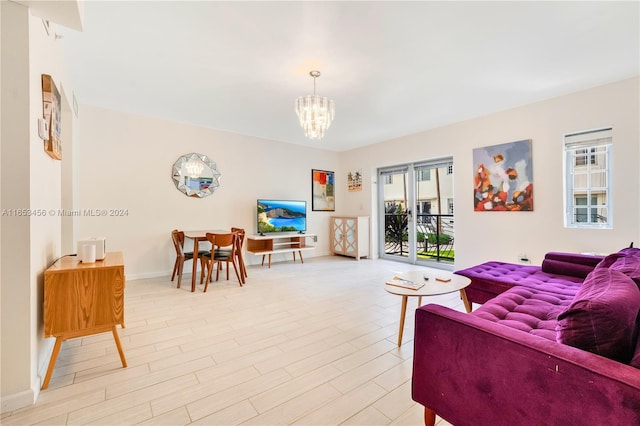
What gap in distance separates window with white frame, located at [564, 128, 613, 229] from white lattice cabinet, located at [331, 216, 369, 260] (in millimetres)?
3421

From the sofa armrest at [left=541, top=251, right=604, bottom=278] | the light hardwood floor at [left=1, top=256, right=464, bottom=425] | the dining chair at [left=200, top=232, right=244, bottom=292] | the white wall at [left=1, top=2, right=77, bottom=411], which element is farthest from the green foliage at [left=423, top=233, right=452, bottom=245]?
the white wall at [left=1, top=2, right=77, bottom=411]

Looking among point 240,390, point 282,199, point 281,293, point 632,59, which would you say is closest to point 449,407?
point 240,390

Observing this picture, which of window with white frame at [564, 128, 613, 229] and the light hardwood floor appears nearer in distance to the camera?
the light hardwood floor

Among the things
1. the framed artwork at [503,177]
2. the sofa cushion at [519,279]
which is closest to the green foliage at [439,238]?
the framed artwork at [503,177]

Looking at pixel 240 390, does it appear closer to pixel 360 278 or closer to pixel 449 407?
pixel 449 407

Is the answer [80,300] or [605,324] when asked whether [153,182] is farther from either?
[605,324]

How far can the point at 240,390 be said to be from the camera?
1.73 metres

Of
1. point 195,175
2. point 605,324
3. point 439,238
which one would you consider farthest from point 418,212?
point 605,324

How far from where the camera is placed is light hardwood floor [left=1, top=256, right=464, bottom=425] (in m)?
1.53

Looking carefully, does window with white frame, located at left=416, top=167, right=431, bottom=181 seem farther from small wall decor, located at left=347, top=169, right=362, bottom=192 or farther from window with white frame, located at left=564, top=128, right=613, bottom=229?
window with white frame, located at left=564, top=128, right=613, bottom=229

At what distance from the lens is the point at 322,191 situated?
6.71 meters

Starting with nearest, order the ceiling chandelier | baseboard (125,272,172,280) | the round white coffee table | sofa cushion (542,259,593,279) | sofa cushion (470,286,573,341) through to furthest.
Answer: sofa cushion (470,286,573,341)
the round white coffee table
sofa cushion (542,259,593,279)
the ceiling chandelier
baseboard (125,272,172,280)

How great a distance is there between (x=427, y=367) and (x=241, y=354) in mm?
1422

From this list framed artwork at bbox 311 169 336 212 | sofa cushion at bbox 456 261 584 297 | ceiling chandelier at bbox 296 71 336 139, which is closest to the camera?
sofa cushion at bbox 456 261 584 297
